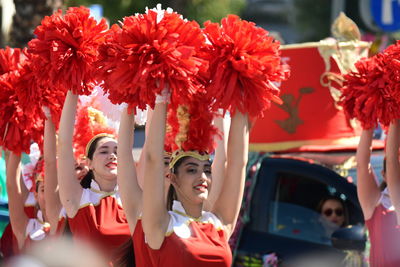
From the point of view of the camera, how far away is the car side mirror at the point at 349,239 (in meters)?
5.23

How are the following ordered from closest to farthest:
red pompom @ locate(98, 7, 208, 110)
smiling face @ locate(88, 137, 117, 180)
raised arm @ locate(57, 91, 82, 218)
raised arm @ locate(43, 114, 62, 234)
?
red pompom @ locate(98, 7, 208, 110) < raised arm @ locate(57, 91, 82, 218) < raised arm @ locate(43, 114, 62, 234) < smiling face @ locate(88, 137, 117, 180)

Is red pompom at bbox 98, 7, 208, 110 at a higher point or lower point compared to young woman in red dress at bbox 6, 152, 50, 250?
higher

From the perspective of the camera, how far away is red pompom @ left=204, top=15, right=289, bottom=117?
3779 millimetres

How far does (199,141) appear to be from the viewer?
4199 mm

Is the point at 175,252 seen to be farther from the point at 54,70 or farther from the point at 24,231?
the point at 24,231

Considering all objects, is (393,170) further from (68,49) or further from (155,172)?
(68,49)

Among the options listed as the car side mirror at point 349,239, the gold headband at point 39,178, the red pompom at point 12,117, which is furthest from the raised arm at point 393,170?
the gold headband at point 39,178

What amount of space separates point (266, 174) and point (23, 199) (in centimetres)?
162

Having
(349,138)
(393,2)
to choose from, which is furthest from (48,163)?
(393,2)

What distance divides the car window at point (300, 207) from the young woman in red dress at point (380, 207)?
670 mm

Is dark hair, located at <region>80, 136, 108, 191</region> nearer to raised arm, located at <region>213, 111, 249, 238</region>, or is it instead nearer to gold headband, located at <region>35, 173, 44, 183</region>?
gold headband, located at <region>35, 173, 44, 183</region>

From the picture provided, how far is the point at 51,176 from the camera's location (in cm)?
516

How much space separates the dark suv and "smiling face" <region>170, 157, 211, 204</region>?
161 cm

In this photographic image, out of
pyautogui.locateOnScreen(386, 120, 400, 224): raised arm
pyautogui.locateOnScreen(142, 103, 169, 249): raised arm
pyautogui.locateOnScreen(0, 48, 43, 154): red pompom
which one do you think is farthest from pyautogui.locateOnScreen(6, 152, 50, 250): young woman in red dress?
pyautogui.locateOnScreen(386, 120, 400, 224): raised arm
